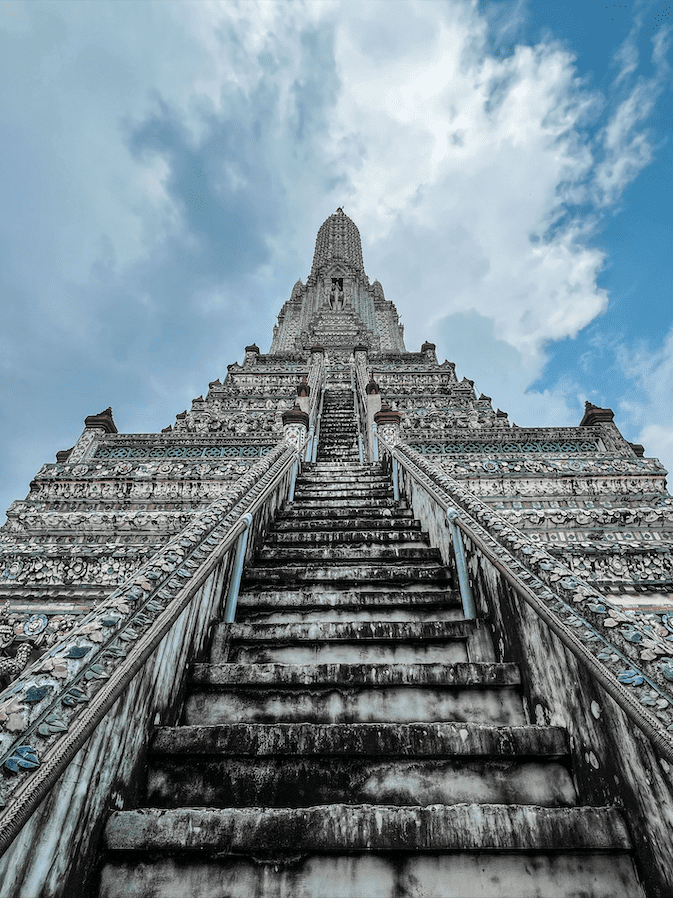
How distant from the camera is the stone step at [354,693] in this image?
→ 2.29 m

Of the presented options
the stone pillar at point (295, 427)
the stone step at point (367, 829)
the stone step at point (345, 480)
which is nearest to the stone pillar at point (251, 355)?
the stone pillar at point (295, 427)

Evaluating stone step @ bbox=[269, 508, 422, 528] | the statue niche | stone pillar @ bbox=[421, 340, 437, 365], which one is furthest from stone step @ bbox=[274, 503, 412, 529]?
the statue niche

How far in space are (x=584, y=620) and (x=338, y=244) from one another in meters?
40.2

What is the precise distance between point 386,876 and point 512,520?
4.03 meters

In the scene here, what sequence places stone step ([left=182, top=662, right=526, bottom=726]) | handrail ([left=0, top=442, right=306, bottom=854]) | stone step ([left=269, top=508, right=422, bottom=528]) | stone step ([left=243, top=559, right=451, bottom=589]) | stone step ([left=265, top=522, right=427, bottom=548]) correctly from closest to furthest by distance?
handrail ([left=0, top=442, right=306, bottom=854]) → stone step ([left=182, top=662, right=526, bottom=726]) → stone step ([left=243, top=559, right=451, bottom=589]) → stone step ([left=265, top=522, right=427, bottom=548]) → stone step ([left=269, top=508, right=422, bottom=528])

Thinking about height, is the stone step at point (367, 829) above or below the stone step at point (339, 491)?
below

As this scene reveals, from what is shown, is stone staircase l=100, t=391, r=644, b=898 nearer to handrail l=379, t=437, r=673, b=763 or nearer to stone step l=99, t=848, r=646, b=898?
stone step l=99, t=848, r=646, b=898

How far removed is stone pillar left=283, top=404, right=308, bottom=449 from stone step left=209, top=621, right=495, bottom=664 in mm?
4421

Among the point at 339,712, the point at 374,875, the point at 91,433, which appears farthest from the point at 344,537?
the point at 91,433

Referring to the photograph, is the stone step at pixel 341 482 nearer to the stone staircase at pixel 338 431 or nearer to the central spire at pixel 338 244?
the stone staircase at pixel 338 431

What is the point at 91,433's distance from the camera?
7.21 m

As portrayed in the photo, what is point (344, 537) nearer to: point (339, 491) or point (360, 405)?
point (339, 491)

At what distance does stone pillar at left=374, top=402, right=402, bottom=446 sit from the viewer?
23.0 ft

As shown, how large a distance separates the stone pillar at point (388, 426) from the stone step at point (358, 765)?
488cm
